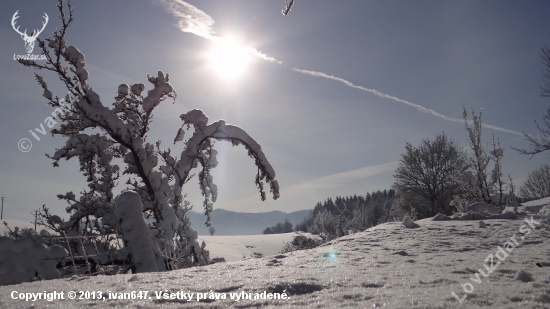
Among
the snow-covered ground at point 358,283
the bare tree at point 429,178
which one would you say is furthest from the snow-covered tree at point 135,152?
the bare tree at point 429,178

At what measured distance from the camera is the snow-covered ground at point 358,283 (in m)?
1.64

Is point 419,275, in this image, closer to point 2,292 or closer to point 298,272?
point 298,272

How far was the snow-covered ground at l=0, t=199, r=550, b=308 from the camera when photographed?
164cm

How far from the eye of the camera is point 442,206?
21.2m

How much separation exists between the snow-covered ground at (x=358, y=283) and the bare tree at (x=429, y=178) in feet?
64.1

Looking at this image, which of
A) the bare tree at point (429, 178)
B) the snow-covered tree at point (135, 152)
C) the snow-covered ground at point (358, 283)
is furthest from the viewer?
the bare tree at point (429, 178)

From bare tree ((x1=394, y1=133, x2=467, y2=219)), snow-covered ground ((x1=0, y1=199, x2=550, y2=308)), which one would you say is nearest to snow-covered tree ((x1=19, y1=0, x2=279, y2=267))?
snow-covered ground ((x1=0, y1=199, x2=550, y2=308))

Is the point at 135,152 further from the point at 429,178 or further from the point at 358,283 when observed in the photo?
the point at 429,178

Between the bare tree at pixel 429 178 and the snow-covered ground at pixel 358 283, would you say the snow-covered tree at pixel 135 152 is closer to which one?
the snow-covered ground at pixel 358 283

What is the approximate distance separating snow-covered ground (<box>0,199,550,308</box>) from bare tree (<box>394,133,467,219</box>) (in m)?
19.5

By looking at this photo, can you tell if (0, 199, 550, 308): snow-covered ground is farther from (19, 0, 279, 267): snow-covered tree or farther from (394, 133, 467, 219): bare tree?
(394, 133, 467, 219): bare tree

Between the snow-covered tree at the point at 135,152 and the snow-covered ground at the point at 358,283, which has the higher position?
the snow-covered tree at the point at 135,152

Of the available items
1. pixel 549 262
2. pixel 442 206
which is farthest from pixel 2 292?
pixel 442 206

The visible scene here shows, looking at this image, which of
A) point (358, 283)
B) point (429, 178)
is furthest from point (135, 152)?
point (429, 178)
